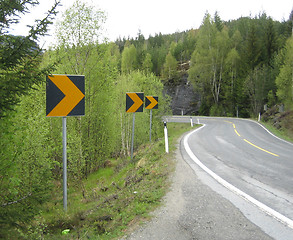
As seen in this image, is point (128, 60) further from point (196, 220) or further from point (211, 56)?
point (196, 220)

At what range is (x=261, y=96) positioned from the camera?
3209 centimetres

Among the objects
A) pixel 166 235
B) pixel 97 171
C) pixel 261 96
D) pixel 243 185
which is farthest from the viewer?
pixel 261 96

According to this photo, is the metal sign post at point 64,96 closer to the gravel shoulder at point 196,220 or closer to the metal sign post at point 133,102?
the gravel shoulder at point 196,220

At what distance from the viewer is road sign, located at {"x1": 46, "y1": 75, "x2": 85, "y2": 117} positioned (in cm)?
475

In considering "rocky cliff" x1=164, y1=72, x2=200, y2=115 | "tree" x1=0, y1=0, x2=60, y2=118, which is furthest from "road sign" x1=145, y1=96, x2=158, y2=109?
"rocky cliff" x1=164, y1=72, x2=200, y2=115

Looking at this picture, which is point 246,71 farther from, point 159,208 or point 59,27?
point 159,208

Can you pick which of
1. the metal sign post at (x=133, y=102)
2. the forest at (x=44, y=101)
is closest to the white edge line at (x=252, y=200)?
the metal sign post at (x=133, y=102)

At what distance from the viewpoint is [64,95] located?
4.91 m

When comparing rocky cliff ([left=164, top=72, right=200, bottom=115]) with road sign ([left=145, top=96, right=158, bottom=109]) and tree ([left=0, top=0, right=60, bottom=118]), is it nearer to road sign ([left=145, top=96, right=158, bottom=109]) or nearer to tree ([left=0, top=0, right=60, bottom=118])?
road sign ([left=145, top=96, right=158, bottom=109])

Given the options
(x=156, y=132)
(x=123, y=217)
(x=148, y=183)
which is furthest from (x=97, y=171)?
(x=156, y=132)

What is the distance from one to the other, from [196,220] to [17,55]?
367cm

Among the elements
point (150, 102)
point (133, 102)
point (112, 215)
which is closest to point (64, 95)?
point (112, 215)

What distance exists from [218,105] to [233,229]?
39542 mm

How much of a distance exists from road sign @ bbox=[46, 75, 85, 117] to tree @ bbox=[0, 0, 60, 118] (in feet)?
3.66
